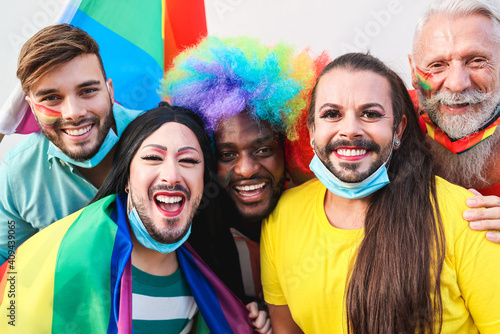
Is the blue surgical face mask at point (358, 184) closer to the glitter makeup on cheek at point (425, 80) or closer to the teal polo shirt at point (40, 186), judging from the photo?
the glitter makeup on cheek at point (425, 80)

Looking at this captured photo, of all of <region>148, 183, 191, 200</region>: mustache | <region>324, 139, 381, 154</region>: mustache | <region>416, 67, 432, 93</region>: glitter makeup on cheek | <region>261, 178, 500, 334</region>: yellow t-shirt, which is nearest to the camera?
<region>261, 178, 500, 334</region>: yellow t-shirt

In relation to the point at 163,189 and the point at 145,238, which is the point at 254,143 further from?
the point at 145,238

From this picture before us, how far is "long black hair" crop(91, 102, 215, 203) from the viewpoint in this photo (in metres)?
2.77

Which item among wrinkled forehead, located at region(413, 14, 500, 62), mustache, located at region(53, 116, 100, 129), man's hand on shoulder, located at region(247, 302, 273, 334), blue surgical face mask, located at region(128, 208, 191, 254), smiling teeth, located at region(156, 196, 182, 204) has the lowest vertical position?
man's hand on shoulder, located at region(247, 302, 273, 334)

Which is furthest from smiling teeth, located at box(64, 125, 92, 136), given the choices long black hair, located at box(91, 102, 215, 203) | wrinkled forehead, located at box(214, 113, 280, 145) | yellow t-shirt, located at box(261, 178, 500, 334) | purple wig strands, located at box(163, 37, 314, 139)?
yellow t-shirt, located at box(261, 178, 500, 334)

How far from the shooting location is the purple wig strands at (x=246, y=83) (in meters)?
2.90

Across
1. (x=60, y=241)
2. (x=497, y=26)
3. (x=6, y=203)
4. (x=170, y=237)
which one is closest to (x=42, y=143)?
(x=6, y=203)

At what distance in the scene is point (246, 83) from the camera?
9.56ft

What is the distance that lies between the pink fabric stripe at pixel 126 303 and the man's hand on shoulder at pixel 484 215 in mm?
1770

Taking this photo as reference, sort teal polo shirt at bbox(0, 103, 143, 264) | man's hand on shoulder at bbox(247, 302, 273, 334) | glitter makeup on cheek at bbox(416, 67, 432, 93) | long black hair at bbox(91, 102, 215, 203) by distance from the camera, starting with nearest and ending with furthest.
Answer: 1. long black hair at bbox(91, 102, 215, 203)
2. man's hand on shoulder at bbox(247, 302, 273, 334)
3. glitter makeup on cheek at bbox(416, 67, 432, 93)
4. teal polo shirt at bbox(0, 103, 143, 264)

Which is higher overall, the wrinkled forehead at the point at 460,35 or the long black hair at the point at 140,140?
the wrinkled forehead at the point at 460,35

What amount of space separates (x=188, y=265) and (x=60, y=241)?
78 centimetres

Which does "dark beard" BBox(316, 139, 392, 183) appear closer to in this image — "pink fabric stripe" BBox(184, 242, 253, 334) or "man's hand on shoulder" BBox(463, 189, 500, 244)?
"man's hand on shoulder" BBox(463, 189, 500, 244)

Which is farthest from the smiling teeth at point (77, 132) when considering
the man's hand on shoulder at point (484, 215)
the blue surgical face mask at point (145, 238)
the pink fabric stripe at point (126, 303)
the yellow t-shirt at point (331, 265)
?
the man's hand on shoulder at point (484, 215)
